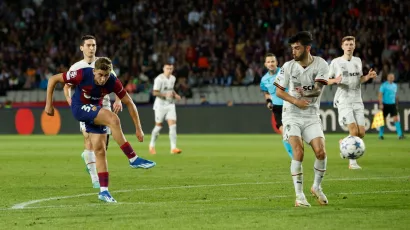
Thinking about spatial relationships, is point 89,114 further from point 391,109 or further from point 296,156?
point 391,109

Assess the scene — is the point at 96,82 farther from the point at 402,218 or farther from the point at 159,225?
the point at 402,218

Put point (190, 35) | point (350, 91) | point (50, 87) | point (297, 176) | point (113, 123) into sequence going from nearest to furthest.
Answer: point (297, 176) < point (113, 123) < point (50, 87) < point (350, 91) < point (190, 35)

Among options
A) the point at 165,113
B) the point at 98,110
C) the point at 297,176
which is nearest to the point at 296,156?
the point at 297,176

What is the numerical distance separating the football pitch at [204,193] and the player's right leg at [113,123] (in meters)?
0.55

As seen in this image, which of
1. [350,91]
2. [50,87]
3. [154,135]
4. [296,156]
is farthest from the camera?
[154,135]

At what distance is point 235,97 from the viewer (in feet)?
122

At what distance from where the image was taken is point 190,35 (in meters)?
41.2

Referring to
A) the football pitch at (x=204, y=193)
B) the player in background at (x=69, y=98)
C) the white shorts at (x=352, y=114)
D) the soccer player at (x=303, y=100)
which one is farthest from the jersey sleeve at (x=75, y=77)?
the white shorts at (x=352, y=114)

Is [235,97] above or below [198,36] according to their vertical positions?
below

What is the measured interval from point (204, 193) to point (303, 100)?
2.37 m

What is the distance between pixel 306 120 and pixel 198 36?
96.8 feet

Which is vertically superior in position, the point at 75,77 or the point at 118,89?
the point at 75,77

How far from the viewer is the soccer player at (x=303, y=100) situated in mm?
11359

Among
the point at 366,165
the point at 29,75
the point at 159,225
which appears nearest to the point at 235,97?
the point at 29,75
